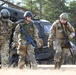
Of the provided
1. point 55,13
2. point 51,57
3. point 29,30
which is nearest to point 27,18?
point 29,30

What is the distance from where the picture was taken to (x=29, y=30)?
40.8 feet

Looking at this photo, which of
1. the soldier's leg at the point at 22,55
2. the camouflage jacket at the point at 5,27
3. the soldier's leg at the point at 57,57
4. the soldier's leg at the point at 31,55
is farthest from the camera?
the camouflage jacket at the point at 5,27

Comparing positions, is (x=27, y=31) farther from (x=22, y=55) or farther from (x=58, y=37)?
(x=58, y=37)

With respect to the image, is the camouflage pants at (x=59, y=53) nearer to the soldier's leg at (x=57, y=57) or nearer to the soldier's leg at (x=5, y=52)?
the soldier's leg at (x=57, y=57)

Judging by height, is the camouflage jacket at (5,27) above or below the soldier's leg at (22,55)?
above

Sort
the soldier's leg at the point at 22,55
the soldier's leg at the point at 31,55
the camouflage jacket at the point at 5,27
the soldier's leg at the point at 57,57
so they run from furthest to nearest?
the camouflage jacket at the point at 5,27 < the soldier's leg at the point at 57,57 < the soldier's leg at the point at 22,55 < the soldier's leg at the point at 31,55

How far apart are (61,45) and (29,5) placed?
33347 millimetres

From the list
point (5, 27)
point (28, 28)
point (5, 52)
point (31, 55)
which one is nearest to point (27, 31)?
point (28, 28)

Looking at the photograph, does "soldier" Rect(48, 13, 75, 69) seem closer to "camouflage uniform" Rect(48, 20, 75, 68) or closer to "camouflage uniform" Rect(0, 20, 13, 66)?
"camouflage uniform" Rect(48, 20, 75, 68)

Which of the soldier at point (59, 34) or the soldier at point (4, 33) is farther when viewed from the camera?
the soldier at point (4, 33)

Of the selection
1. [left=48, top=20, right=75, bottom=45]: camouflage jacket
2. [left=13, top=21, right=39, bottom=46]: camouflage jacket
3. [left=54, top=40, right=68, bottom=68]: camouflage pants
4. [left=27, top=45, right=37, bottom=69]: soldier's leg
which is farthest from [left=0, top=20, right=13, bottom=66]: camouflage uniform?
[left=54, top=40, right=68, bottom=68]: camouflage pants

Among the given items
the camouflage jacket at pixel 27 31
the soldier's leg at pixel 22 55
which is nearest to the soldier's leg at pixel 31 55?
the soldier's leg at pixel 22 55
